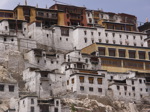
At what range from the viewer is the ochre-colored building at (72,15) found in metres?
101

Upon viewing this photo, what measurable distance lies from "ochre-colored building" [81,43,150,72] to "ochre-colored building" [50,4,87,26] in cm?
974

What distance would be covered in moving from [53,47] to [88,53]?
657 centimetres

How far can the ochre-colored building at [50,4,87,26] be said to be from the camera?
101m

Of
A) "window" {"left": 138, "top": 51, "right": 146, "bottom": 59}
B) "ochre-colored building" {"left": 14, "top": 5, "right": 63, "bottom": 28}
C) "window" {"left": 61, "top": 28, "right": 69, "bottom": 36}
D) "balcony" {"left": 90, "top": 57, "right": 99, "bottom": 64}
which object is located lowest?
"balcony" {"left": 90, "top": 57, "right": 99, "bottom": 64}

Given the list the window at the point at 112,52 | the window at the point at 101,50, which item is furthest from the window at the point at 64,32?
the window at the point at 112,52

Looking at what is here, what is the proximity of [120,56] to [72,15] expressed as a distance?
14831 millimetres

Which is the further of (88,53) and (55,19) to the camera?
(55,19)

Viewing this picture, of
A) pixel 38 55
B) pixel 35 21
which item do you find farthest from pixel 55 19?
pixel 38 55

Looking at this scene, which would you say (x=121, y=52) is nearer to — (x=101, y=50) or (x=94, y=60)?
(x=101, y=50)

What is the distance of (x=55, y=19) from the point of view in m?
99.4

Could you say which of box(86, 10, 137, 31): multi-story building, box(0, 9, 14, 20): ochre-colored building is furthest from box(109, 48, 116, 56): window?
box(0, 9, 14, 20): ochre-colored building

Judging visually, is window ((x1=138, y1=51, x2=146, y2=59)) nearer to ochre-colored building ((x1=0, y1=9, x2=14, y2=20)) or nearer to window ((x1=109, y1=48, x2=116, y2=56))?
window ((x1=109, y1=48, x2=116, y2=56))

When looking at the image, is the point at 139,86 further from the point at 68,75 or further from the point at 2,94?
the point at 2,94

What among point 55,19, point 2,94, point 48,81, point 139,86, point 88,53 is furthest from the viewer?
point 55,19
